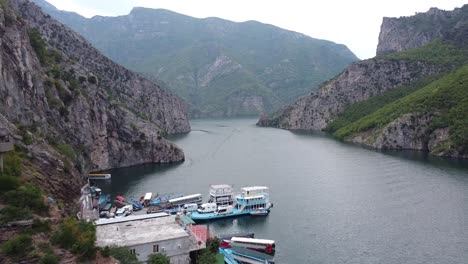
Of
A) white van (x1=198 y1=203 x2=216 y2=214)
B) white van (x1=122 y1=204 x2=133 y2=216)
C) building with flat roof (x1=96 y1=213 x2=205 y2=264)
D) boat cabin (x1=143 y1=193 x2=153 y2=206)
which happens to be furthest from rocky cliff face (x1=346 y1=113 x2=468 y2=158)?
building with flat roof (x1=96 y1=213 x2=205 y2=264)

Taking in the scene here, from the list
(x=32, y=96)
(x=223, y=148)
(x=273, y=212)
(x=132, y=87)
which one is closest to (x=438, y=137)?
(x=223, y=148)

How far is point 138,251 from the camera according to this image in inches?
1702

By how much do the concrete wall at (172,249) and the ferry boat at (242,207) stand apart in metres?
27.3

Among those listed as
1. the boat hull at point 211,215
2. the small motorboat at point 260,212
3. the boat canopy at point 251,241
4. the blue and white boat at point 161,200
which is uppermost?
the blue and white boat at point 161,200

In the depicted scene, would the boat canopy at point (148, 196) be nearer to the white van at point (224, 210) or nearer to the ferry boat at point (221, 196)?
the ferry boat at point (221, 196)

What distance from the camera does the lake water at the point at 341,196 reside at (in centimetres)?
5703

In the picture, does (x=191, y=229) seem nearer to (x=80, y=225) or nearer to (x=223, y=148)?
(x=80, y=225)

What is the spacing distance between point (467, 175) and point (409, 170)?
1252cm

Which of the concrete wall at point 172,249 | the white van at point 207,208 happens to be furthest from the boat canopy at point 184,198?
the concrete wall at point 172,249

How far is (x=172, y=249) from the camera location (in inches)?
1753

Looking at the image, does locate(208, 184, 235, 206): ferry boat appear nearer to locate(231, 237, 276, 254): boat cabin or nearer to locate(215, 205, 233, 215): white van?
locate(215, 205, 233, 215): white van

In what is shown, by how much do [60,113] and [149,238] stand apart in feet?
194

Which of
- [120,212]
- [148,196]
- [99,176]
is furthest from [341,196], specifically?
[99,176]

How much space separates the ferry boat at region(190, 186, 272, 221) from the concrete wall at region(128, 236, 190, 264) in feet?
89.6
